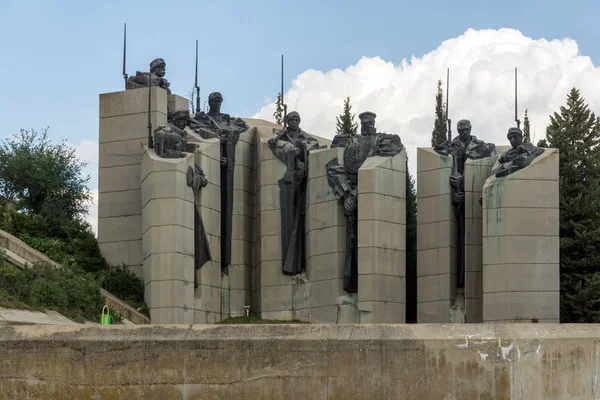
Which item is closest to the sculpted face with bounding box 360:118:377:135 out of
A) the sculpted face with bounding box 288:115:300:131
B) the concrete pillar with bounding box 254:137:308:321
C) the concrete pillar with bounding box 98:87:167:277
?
the sculpted face with bounding box 288:115:300:131

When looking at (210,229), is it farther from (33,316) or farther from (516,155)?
(516,155)

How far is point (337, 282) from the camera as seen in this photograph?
2672 centimetres

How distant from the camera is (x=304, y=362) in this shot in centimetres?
1188

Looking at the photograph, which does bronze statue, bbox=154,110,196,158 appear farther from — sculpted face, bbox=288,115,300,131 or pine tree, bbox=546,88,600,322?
pine tree, bbox=546,88,600,322

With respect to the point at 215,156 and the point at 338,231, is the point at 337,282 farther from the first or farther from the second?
the point at 215,156

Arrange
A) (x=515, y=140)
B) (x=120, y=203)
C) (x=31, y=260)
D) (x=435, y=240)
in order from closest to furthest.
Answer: (x=31, y=260) → (x=515, y=140) → (x=435, y=240) → (x=120, y=203)

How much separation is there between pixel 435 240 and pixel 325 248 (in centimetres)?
229

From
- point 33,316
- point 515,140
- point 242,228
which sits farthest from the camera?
point 242,228

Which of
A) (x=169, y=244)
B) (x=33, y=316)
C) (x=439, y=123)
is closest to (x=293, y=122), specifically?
(x=169, y=244)

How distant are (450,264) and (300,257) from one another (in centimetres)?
329

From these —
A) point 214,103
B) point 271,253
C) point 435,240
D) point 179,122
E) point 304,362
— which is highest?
point 214,103

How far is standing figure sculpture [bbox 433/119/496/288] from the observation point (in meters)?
26.9

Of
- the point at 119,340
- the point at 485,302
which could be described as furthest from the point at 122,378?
the point at 485,302

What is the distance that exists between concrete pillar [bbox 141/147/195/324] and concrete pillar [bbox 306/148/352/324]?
2.80 m
